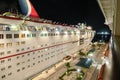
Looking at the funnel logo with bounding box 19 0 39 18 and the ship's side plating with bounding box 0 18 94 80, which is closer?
the ship's side plating with bounding box 0 18 94 80

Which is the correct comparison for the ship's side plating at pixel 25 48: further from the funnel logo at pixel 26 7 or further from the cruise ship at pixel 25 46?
the funnel logo at pixel 26 7

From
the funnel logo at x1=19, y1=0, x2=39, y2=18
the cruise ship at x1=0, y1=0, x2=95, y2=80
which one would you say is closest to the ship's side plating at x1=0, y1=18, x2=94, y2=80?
the cruise ship at x1=0, y1=0, x2=95, y2=80

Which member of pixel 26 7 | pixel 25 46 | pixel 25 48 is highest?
pixel 26 7

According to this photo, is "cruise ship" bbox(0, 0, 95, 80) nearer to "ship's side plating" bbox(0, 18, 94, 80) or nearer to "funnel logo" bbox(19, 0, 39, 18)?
"ship's side plating" bbox(0, 18, 94, 80)

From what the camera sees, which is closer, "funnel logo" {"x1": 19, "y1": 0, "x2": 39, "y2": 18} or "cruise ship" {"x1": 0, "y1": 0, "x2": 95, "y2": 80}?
"cruise ship" {"x1": 0, "y1": 0, "x2": 95, "y2": 80}

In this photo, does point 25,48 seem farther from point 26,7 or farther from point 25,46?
point 26,7

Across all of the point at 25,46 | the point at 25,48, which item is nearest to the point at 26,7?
the point at 25,46

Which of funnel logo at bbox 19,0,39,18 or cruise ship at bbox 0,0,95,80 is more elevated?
funnel logo at bbox 19,0,39,18
